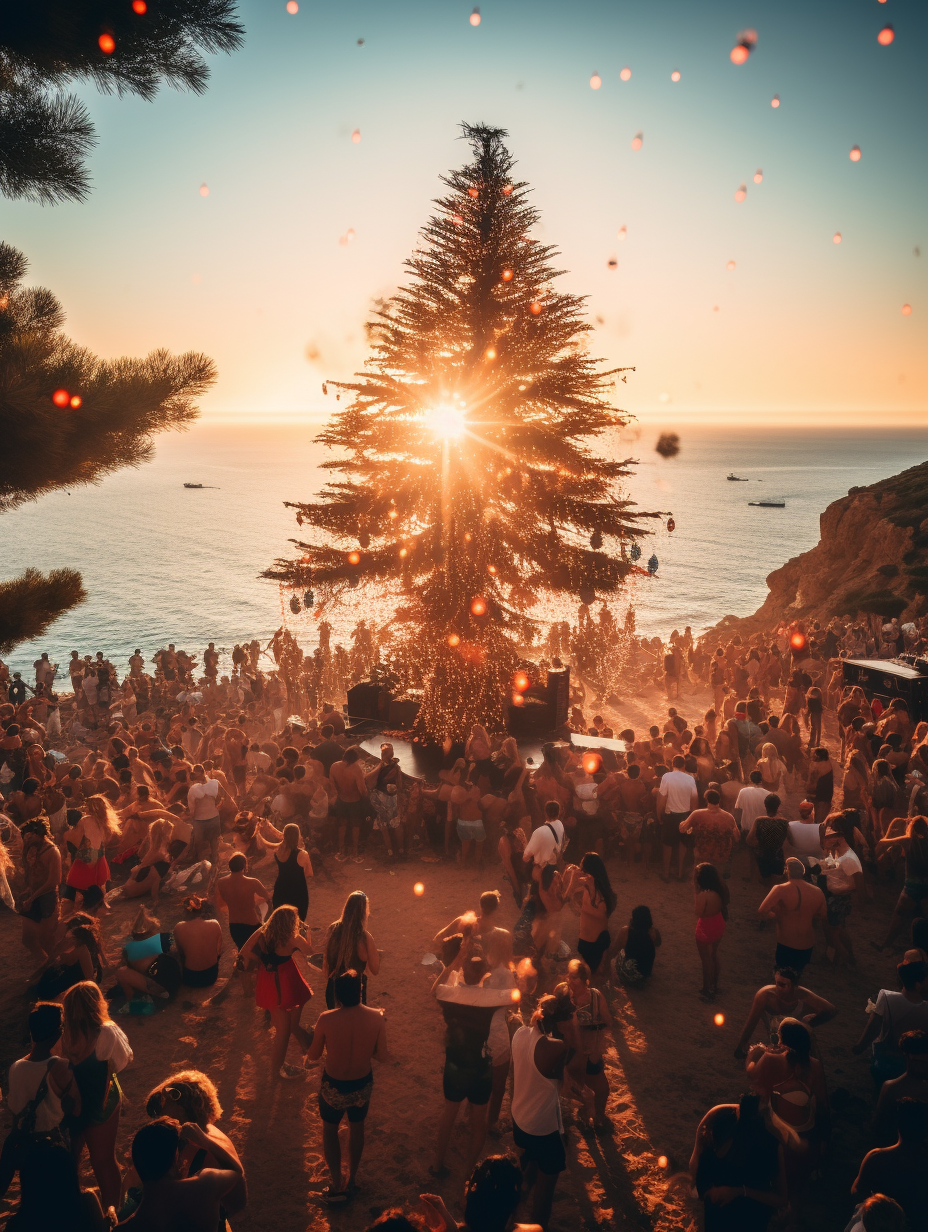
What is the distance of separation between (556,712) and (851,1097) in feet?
28.7

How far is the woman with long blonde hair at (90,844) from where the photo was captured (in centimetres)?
779

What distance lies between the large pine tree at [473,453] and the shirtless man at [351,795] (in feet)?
13.2

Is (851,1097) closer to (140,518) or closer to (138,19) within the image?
(138,19)

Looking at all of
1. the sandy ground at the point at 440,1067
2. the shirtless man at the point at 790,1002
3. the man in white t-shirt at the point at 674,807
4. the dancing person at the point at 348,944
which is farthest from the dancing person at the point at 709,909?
the dancing person at the point at 348,944

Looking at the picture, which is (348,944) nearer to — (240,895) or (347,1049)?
(347,1049)

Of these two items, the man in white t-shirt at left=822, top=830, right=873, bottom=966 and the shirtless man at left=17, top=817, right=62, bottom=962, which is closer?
the shirtless man at left=17, top=817, right=62, bottom=962

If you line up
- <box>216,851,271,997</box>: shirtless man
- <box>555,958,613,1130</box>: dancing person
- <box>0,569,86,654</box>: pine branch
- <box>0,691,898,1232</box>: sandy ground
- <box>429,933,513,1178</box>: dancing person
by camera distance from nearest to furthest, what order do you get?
<box>429,933,513,1178</box>: dancing person → <box>0,691,898,1232</box>: sandy ground → <box>555,958,613,1130</box>: dancing person → <box>0,569,86,654</box>: pine branch → <box>216,851,271,997</box>: shirtless man

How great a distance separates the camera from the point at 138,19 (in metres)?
4.97

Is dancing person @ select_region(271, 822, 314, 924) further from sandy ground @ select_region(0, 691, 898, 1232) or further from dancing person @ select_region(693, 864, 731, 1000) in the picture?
dancing person @ select_region(693, 864, 731, 1000)

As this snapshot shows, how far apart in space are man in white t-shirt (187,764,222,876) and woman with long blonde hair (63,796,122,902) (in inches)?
48.8

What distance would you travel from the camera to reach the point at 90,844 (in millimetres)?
7789

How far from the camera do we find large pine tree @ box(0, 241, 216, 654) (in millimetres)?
5215

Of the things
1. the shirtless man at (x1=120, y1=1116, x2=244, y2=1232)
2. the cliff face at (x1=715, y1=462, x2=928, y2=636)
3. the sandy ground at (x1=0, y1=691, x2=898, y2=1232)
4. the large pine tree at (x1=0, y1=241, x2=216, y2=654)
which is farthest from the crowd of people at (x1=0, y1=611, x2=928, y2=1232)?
the cliff face at (x1=715, y1=462, x2=928, y2=636)

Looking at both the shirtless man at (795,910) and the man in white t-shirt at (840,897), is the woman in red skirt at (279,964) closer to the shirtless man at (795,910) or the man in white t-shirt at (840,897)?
the shirtless man at (795,910)
